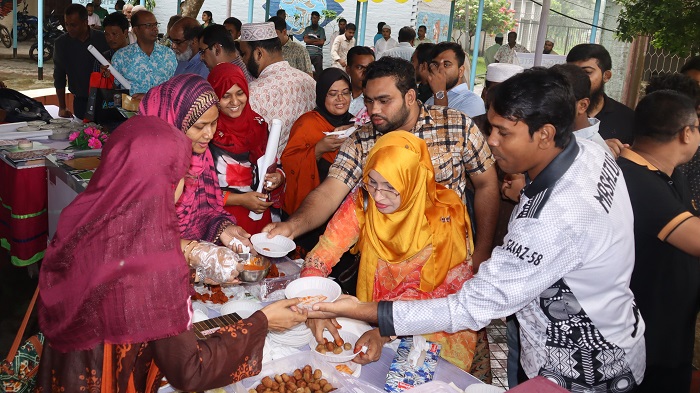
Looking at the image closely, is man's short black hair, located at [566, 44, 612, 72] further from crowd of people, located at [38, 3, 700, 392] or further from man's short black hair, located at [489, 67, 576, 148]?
man's short black hair, located at [489, 67, 576, 148]

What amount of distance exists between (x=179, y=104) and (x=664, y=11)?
8.41 m

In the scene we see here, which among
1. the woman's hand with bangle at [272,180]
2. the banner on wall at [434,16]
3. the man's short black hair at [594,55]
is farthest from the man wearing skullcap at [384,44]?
the woman's hand with bangle at [272,180]

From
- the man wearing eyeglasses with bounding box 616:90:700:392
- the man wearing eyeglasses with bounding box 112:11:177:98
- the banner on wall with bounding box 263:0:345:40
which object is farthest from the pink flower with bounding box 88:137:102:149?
the banner on wall with bounding box 263:0:345:40

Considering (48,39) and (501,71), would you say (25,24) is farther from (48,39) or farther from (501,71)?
(501,71)

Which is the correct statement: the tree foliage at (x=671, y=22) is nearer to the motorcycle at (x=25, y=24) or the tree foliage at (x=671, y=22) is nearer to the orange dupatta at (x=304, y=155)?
the orange dupatta at (x=304, y=155)

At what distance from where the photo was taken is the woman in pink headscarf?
241cm

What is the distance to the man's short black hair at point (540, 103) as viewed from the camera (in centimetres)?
171

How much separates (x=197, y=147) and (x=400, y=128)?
968 millimetres

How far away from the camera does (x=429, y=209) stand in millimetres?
2438

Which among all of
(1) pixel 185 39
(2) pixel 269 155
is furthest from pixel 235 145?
(1) pixel 185 39

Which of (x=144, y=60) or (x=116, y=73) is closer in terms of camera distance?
(x=116, y=73)

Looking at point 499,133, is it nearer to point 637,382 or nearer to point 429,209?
point 429,209

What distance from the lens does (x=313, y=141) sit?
3.84 meters

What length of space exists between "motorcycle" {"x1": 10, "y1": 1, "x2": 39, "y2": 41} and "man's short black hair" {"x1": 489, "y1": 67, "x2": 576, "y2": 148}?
61.4 ft
